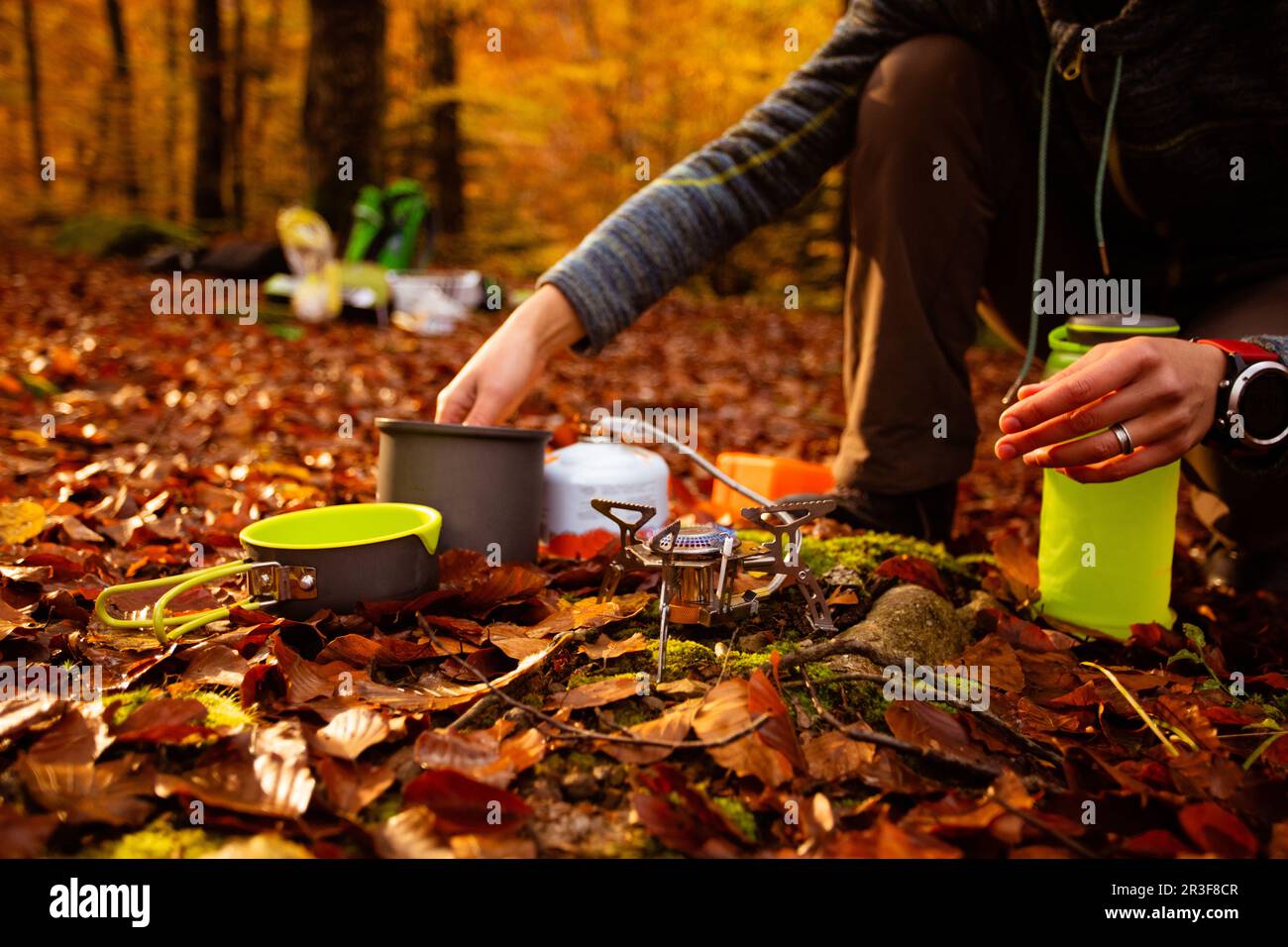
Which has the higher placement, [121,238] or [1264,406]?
[121,238]

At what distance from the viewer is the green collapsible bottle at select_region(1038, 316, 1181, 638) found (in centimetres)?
164

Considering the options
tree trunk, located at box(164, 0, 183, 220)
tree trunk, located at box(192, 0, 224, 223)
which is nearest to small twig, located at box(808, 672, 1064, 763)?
tree trunk, located at box(192, 0, 224, 223)

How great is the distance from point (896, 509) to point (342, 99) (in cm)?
595

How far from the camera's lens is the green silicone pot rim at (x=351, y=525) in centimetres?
153

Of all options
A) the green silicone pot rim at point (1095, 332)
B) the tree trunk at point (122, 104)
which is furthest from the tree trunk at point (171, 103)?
the green silicone pot rim at point (1095, 332)

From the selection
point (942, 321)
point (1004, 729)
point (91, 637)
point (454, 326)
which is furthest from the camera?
point (454, 326)

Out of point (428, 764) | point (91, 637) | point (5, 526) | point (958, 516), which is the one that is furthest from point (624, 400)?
point (428, 764)

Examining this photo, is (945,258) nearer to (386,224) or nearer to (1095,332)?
(1095,332)

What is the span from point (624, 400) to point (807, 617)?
3.02 metres

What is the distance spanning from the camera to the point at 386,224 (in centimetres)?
672

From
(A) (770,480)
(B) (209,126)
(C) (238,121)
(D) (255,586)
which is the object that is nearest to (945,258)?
(A) (770,480)

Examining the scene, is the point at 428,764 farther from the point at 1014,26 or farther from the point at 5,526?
the point at 1014,26

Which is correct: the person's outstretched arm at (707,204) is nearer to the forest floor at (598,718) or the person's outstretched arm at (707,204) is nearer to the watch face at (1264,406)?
the forest floor at (598,718)
